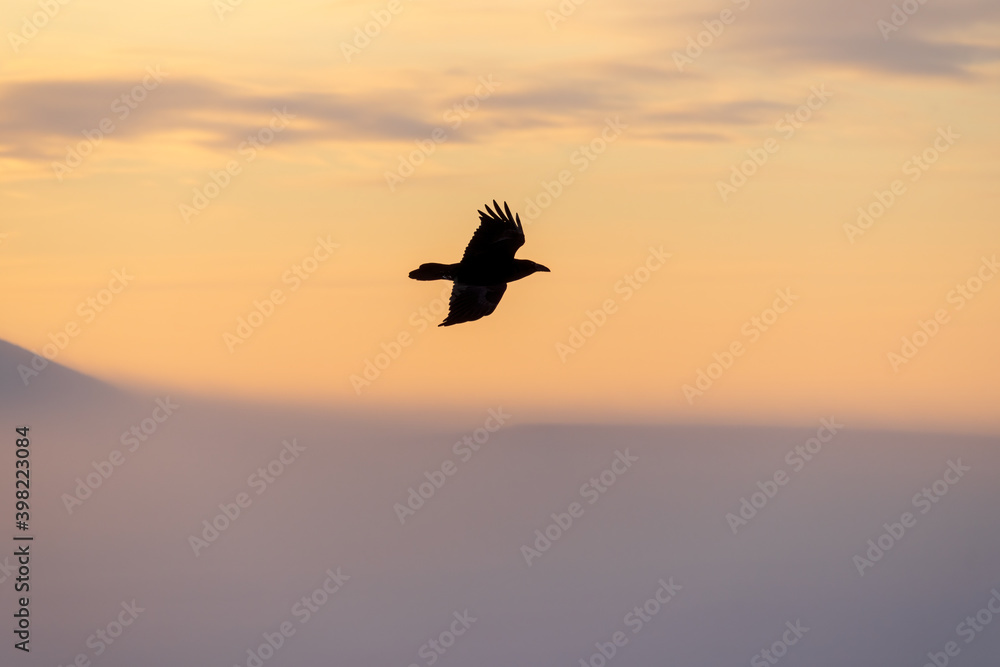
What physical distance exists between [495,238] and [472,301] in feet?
5.51

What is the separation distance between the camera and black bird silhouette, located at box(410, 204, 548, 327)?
3005 centimetres

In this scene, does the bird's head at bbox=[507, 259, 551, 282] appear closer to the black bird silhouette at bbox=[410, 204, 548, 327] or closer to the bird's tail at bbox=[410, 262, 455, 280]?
the black bird silhouette at bbox=[410, 204, 548, 327]

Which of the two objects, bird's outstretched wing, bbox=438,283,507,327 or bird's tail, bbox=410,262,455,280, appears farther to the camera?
bird's tail, bbox=410,262,455,280

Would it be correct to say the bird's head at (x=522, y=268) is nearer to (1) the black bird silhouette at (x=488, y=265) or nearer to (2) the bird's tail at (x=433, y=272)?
(1) the black bird silhouette at (x=488, y=265)

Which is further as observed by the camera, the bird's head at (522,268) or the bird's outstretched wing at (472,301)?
the bird's head at (522,268)

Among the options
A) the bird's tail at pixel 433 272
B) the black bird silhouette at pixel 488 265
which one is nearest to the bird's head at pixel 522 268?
the black bird silhouette at pixel 488 265

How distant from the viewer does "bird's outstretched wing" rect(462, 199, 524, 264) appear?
30.1 meters

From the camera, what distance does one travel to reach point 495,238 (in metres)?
30.1

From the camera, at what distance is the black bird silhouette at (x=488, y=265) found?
30047mm

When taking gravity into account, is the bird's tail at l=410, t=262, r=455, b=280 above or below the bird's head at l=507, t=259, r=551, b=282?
below

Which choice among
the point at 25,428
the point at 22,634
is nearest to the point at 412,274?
the point at 25,428

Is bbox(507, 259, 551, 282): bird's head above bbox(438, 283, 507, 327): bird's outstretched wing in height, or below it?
above

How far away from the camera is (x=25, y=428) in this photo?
4119 centimetres

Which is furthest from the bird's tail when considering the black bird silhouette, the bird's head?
the bird's head
